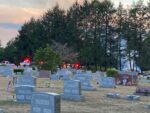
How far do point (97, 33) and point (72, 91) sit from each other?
189 ft

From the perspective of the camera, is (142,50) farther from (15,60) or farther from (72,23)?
(15,60)

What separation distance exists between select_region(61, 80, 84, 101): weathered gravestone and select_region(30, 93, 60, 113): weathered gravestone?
27.1ft

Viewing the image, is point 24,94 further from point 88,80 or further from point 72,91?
point 88,80

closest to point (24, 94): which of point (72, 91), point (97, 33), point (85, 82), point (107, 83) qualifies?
point (72, 91)

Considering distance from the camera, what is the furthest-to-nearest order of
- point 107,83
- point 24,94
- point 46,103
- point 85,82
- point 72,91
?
point 107,83 → point 85,82 → point 72,91 → point 24,94 → point 46,103

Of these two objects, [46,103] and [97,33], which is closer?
[46,103]

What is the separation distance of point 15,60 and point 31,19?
394 inches

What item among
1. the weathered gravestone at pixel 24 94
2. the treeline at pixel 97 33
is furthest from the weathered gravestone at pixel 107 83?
the treeline at pixel 97 33

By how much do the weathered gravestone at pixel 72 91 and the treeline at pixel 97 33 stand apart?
50.9 metres

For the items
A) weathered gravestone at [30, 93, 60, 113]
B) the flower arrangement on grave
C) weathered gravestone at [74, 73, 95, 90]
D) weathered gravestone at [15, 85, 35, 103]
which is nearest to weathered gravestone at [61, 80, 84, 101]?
weathered gravestone at [15, 85, 35, 103]

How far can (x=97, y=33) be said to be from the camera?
78000 millimetres

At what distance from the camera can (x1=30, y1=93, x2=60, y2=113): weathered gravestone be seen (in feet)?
38.1

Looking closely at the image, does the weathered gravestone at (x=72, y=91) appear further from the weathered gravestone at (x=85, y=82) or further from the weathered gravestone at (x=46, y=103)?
the weathered gravestone at (x=46, y=103)

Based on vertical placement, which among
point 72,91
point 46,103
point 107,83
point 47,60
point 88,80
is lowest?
point 46,103
